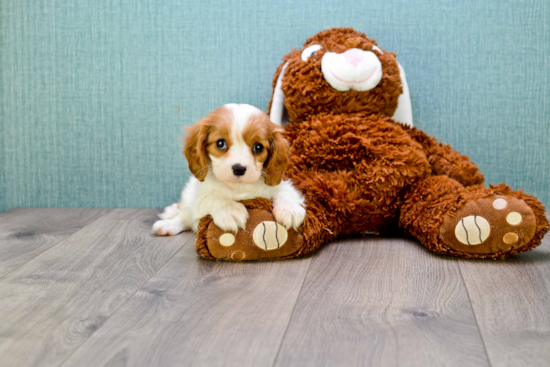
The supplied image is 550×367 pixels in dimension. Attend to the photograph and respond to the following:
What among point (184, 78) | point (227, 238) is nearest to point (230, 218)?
point (227, 238)

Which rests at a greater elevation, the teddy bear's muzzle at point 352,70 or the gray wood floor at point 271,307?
the teddy bear's muzzle at point 352,70

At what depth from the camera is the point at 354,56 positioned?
61.6 inches

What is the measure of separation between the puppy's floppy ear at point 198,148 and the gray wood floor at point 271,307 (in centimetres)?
24

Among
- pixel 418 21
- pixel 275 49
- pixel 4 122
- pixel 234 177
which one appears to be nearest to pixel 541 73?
pixel 418 21

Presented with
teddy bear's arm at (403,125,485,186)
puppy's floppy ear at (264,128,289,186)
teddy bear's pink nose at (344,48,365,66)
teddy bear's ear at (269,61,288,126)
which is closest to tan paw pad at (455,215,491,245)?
teddy bear's arm at (403,125,485,186)

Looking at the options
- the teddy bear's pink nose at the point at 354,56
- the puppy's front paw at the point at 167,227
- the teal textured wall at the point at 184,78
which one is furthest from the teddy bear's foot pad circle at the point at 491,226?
the puppy's front paw at the point at 167,227

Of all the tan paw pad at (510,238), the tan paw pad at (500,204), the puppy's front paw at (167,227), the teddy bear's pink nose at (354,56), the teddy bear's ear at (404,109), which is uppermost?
the teddy bear's pink nose at (354,56)

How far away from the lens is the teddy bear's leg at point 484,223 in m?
1.25

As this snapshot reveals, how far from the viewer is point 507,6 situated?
5.90ft

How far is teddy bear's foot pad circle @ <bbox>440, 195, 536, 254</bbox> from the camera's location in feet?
4.08

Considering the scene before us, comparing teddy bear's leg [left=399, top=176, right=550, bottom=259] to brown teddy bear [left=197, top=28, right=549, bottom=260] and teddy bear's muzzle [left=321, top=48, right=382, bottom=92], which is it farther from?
teddy bear's muzzle [left=321, top=48, right=382, bottom=92]

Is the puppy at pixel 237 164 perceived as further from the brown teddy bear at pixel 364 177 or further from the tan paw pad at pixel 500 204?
the tan paw pad at pixel 500 204

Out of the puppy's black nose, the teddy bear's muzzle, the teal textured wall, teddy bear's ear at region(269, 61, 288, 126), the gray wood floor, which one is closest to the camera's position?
the gray wood floor

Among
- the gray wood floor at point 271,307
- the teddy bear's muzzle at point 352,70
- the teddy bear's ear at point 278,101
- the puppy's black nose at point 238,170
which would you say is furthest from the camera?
the teddy bear's ear at point 278,101
